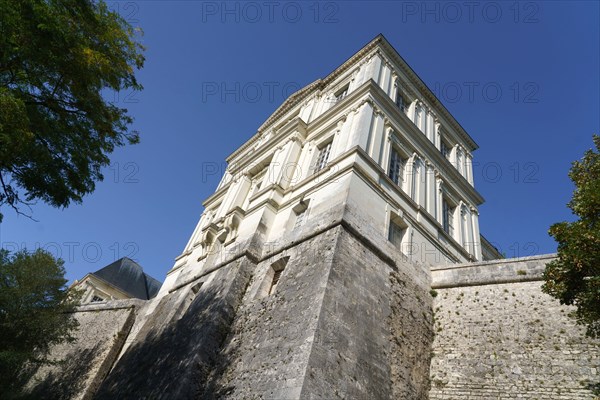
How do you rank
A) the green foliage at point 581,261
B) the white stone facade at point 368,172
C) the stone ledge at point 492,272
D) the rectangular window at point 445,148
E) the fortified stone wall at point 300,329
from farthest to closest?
the rectangular window at point 445,148 < the white stone facade at point 368,172 < the stone ledge at point 492,272 < the fortified stone wall at point 300,329 < the green foliage at point 581,261

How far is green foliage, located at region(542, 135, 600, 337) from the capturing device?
263 inches

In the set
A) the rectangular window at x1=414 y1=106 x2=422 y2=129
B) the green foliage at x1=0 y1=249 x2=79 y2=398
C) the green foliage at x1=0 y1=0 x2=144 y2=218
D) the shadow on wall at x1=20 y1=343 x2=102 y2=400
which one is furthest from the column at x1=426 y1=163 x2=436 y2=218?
the green foliage at x1=0 y1=249 x2=79 y2=398

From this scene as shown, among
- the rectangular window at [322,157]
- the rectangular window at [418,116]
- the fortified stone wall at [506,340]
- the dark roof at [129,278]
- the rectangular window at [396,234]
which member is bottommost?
the fortified stone wall at [506,340]

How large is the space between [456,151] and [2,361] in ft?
→ 73.4

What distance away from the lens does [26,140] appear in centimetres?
713

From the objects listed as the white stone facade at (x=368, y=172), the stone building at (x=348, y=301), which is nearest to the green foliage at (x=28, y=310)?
the stone building at (x=348, y=301)

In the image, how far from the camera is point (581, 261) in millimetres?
6797

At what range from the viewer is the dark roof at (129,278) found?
3553 cm

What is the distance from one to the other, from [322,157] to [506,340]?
8.92m

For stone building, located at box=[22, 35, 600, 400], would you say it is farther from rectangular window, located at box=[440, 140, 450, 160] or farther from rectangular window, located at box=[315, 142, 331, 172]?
rectangular window, located at box=[440, 140, 450, 160]

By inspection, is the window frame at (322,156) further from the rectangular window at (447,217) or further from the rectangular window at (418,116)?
the rectangular window at (447,217)

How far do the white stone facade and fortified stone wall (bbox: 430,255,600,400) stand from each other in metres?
2.26

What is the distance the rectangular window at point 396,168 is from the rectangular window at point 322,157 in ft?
8.25

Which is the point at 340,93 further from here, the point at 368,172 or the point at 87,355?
the point at 87,355
